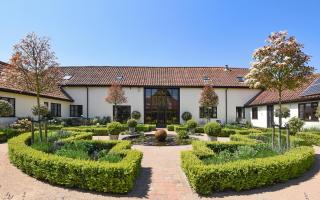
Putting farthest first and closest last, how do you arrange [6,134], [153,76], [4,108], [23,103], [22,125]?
[153,76]
[23,103]
[22,125]
[4,108]
[6,134]

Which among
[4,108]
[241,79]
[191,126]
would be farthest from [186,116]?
[4,108]

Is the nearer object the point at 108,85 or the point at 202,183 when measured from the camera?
the point at 202,183

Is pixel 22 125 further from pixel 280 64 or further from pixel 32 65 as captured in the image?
pixel 280 64

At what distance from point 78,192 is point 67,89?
Result: 27.5 metres

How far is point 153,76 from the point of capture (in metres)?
35.4

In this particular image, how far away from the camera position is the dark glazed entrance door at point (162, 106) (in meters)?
34.0

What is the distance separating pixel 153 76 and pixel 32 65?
1892cm

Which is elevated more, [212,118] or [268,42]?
[268,42]

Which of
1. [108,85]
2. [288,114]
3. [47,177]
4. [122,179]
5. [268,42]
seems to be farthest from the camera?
[108,85]

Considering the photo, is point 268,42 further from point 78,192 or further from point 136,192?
point 78,192

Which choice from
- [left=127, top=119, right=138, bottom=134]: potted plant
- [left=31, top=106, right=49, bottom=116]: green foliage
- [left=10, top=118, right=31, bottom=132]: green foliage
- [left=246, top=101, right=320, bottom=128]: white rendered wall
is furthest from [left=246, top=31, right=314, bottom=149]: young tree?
→ [left=31, top=106, right=49, bottom=116]: green foliage

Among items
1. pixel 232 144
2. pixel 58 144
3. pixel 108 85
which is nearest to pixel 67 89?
pixel 108 85

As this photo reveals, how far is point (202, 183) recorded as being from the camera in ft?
25.3

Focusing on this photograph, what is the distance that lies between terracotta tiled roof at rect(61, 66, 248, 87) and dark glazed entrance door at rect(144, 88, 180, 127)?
0.96m
